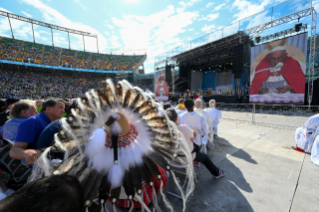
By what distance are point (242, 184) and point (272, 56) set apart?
11.4m

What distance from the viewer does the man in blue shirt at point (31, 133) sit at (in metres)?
1.51

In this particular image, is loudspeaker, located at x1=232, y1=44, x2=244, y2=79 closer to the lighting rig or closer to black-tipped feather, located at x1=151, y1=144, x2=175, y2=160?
the lighting rig

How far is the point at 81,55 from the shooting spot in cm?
2980

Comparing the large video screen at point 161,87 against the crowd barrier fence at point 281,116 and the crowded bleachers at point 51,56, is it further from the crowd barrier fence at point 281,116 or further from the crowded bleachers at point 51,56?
the crowded bleachers at point 51,56

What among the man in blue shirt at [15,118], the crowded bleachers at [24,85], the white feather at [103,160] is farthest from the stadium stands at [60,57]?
the white feather at [103,160]

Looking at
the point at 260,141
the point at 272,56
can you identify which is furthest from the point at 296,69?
the point at 260,141

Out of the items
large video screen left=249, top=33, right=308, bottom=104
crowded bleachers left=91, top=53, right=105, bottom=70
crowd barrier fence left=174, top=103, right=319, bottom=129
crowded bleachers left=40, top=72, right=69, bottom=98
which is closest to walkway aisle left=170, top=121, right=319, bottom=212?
crowd barrier fence left=174, top=103, right=319, bottom=129

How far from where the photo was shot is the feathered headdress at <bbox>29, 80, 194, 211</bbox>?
0.92 metres

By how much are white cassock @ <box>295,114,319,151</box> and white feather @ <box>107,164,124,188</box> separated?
4565 millimetres

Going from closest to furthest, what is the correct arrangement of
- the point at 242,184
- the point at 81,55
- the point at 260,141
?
the point at 242,184 < the point at 260,141 < the point at 81,55

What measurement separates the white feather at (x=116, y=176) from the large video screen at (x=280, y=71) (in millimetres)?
12379

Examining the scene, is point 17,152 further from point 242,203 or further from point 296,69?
point 296,69

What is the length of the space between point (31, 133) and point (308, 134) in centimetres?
544

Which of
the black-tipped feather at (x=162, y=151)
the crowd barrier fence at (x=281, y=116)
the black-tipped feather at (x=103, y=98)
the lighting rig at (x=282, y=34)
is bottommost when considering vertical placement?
the crowd barrier fence at (x=281, y=116)
